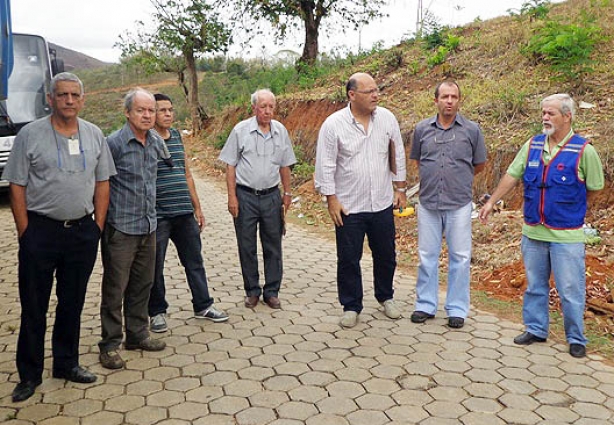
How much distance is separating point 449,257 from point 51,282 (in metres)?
3.10

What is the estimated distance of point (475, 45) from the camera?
13.5 m

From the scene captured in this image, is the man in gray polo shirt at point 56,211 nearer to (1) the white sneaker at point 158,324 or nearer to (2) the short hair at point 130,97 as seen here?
(2) the short hair at point 130,97

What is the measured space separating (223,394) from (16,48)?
33.7ft

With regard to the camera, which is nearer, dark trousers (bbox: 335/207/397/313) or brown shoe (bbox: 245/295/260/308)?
dark trousers (bbox: 335/207/397/313)

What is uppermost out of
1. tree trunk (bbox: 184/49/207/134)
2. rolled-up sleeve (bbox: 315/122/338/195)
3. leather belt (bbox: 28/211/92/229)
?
tree trunk (bbox: 184/49/207/134)

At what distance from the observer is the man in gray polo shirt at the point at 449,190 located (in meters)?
5.07

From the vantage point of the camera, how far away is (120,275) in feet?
14.5

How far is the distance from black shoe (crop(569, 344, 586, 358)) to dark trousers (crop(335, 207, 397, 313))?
5.12 ft

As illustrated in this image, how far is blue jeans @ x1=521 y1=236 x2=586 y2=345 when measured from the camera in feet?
14.9

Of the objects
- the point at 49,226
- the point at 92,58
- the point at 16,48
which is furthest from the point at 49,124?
the point at 92,58

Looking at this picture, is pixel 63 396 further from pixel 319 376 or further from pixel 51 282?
pixel 319 376

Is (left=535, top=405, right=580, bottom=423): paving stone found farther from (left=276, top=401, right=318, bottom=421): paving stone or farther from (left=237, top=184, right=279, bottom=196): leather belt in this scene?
(left=237, top=184, right=279, bottom=196): leather belt

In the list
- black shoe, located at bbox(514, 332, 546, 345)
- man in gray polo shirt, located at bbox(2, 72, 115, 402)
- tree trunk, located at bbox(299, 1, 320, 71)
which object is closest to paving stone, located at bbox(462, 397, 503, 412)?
black shoe, located at bbox(514, 332, 546, 345)

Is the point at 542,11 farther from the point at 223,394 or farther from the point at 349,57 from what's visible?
the point at 223,394
